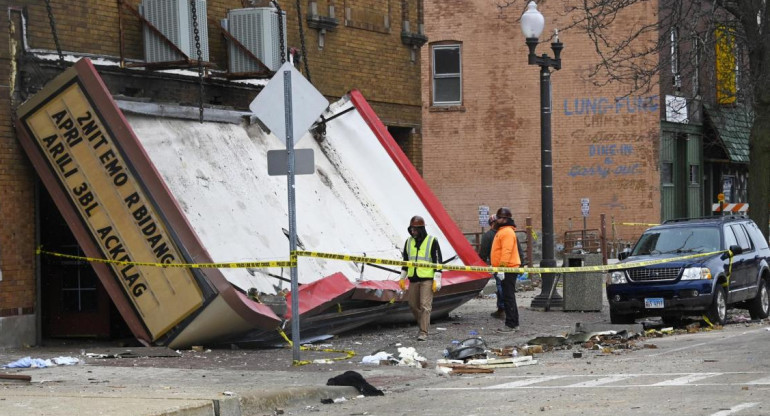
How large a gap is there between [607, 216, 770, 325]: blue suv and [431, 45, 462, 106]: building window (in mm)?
18816

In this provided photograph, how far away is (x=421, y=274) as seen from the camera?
1694 cm

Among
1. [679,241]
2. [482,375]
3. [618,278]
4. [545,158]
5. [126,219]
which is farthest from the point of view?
[545,158]

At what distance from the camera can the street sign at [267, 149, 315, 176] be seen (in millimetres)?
13938

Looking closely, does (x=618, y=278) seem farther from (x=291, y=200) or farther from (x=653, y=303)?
(x=291, y=200)

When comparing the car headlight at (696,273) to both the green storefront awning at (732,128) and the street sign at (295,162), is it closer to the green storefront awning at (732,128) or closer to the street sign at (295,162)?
the street sign at (295,162)

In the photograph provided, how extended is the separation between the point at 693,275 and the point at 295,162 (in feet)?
24.4

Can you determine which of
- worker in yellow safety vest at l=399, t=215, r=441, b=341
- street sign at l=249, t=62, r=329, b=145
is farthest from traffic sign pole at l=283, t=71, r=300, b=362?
worker in yellow safety vest at l=399, t=215, r=441, b=341

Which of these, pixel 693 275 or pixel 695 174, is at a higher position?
pixel 695 174

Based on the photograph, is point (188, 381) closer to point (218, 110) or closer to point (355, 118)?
point (218, 110)

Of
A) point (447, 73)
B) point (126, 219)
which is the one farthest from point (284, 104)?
point (447, 73)

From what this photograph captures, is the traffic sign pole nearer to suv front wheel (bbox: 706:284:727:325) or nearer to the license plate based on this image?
the license plate

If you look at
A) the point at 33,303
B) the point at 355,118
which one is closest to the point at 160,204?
the point at 33,303

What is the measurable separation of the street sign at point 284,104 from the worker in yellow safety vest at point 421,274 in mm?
3379

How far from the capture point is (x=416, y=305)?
672 inches
